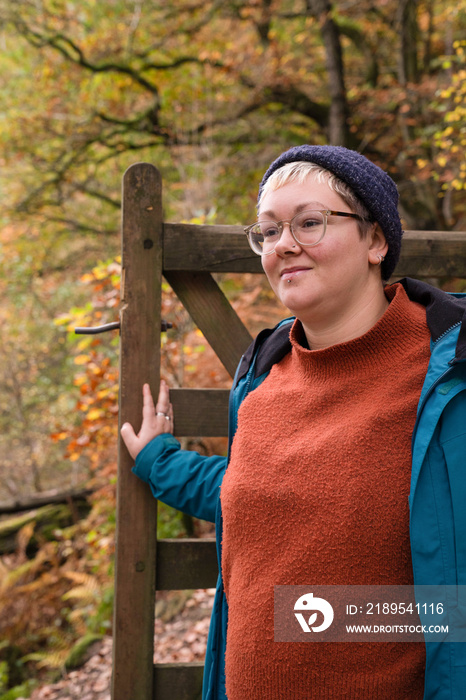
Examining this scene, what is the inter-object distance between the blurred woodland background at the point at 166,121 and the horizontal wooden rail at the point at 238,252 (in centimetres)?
369

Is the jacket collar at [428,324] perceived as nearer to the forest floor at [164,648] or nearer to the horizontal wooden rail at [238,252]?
the horizontal wooden rail at [238,252]

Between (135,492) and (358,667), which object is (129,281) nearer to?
(135,492)

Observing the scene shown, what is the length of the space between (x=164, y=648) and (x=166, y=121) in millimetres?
7004

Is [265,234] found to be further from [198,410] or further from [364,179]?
[198,410]

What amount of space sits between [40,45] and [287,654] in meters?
8.02

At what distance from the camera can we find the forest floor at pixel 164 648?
13.5 ft

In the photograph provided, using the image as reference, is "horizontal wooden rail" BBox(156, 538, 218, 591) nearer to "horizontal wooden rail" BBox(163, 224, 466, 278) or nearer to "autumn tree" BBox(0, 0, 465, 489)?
"horizontal wooden rail" BBox(163, 224, 466, 278)

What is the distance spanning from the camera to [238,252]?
2.05 meters

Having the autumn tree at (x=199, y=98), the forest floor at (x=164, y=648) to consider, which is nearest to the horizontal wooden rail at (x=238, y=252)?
the forest floor at (x=164, y=648)

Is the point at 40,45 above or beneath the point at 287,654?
above

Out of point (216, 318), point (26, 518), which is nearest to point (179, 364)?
point (216, 318)

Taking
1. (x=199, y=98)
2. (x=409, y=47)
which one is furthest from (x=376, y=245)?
(x=409, y=47)

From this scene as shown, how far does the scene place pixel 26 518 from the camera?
7.36 meters

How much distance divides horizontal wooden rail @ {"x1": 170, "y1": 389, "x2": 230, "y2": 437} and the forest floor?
272cm
